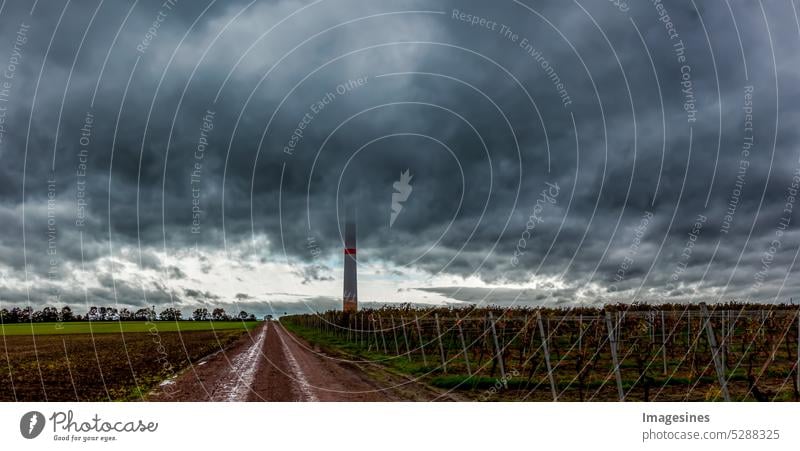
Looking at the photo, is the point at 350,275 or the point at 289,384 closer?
the point at 289,384

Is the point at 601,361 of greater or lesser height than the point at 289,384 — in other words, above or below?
below

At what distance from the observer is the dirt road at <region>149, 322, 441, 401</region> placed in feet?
62.4

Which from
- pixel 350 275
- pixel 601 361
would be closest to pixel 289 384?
pixel 601 361

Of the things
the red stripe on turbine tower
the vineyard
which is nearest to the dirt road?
the vineyard

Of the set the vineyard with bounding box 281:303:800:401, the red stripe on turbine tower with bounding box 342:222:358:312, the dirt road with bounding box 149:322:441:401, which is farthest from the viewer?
the red stripe on turbine tower with bounding box 342:222:358:312

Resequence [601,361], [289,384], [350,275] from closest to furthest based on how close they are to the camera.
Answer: [289,384] → [601,361] → [350,275]

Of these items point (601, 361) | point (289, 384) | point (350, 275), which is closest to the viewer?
point (289, 384)

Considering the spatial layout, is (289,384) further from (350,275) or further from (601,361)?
(350,275)

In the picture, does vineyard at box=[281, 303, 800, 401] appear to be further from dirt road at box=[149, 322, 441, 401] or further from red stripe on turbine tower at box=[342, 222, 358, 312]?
red stripe on turbine tower at box=[342, 222, 358, 312]

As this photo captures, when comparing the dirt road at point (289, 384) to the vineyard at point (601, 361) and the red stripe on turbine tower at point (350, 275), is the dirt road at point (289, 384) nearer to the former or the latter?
the vineyard at point (601, 361)

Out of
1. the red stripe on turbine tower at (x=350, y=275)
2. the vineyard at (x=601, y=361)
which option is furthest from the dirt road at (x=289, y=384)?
the red stripe on turbine tower at (x=350, y=275)

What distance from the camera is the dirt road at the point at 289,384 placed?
62.4 feet

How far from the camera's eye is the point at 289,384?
21688mm
